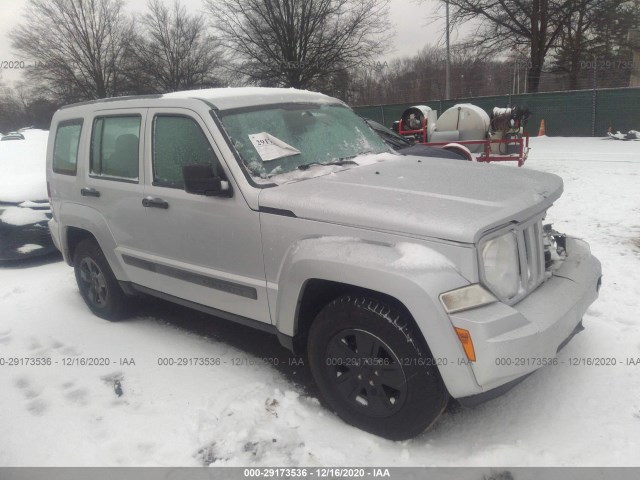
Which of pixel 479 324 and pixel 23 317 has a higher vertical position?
pixel 479 324

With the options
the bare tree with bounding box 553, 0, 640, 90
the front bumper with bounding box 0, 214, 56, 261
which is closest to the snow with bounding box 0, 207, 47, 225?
the front bumper with bounding box 0, 214, 56, 261

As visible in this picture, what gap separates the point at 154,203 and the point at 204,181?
77cm

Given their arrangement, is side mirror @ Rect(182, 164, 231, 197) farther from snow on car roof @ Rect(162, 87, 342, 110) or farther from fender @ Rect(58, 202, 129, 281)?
fender @ Rect(58, 202, 129, 281)

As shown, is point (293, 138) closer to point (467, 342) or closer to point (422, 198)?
point (422, 198)

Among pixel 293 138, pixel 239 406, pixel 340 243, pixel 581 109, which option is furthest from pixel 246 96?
pixel 581 109

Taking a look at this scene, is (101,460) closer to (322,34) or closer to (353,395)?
(353,395)

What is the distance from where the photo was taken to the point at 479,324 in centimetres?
222

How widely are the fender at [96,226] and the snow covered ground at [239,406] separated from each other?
0.60m

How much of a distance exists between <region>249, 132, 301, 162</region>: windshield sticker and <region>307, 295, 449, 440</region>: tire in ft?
3.54

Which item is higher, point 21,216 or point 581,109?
point 581,109

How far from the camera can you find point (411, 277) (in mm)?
2299

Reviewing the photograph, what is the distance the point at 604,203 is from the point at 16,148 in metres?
9.05

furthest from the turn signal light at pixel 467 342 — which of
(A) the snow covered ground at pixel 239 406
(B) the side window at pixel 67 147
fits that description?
(B) the side window at pixel 67 147

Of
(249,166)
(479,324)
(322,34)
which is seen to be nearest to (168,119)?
(249,166)
